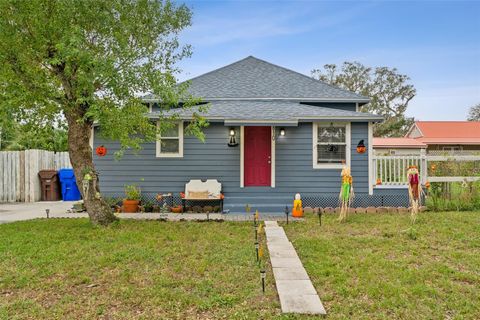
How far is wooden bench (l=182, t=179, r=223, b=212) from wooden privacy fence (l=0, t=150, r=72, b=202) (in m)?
6.74

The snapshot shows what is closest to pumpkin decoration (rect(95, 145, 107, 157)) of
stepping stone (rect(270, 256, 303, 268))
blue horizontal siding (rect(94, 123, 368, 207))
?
blue horizontal siding (rect(94, 123, 368, 207))

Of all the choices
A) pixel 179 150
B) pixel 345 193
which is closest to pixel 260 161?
pixel 179 150

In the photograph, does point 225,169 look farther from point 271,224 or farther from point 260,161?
point 271,224

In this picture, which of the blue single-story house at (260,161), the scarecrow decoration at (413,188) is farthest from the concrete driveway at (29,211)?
the scarecrow decoration at (413,188)

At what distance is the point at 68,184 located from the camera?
482 inches

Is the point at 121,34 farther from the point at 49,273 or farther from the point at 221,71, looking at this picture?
the point at 221,71

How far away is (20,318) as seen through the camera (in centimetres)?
308

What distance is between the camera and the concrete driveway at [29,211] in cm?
860

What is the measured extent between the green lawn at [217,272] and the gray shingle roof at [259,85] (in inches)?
224

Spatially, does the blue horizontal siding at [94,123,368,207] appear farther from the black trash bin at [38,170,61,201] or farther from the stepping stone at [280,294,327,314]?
the stepping stone at [280,294,327,314]

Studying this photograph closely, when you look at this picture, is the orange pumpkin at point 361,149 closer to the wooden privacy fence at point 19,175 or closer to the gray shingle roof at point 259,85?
the gray shingle roof at point 259,85

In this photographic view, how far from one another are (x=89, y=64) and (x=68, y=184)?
8122 millimetres

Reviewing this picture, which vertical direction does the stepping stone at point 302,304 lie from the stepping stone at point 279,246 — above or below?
below

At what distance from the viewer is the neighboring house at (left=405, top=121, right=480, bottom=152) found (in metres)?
28.6
